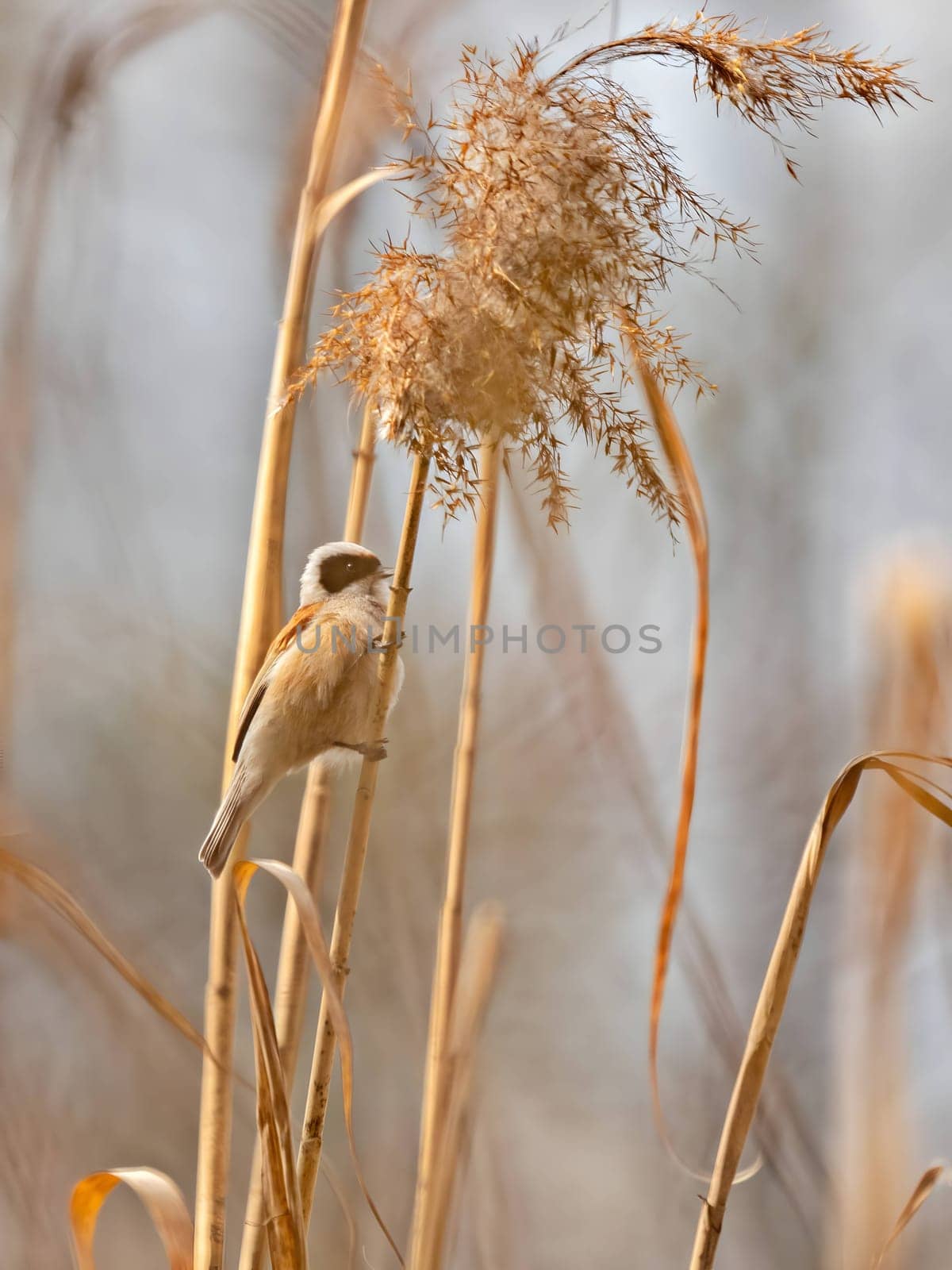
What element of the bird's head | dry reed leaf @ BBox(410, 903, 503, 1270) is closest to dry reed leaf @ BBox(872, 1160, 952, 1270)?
dry reed leaf @ BBox(410, 903, 503, 1270)

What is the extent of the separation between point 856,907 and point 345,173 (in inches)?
33.0

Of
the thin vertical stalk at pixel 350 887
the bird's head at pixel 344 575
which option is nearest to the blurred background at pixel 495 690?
the bird's head at pixel 344 575

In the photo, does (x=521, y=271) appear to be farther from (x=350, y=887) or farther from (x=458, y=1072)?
(x=458, y=1072)

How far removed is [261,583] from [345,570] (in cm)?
8

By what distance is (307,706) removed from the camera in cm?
66

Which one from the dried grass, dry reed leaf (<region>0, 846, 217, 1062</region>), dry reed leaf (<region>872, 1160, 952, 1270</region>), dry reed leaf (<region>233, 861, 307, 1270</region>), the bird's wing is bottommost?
dry reed leaf (<region>872, 1160, 952, 1270</region>)

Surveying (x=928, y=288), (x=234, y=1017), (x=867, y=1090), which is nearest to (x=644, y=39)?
(x=928, y=288)

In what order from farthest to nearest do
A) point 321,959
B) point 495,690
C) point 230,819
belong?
point 495,690 < point 230,819 < point 321,959

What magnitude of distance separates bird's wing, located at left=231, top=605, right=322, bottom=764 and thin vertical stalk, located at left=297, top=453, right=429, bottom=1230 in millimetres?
95

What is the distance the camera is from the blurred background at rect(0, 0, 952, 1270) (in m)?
0.81

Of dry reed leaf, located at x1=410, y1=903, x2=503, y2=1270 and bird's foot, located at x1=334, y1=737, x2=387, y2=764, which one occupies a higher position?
bird's foot, located at x1=334, y1=737, x2=387, y2=764

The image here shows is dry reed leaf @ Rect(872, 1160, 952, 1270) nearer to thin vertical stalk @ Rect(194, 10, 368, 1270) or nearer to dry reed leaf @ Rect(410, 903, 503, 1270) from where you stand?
dry reed leaf @ Rect(410, 903, 503, 1270)

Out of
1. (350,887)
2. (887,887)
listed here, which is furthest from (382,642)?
(887,887)

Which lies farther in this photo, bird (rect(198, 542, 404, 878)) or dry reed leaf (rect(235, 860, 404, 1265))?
bird (rect(198, 542, 404, 878))
